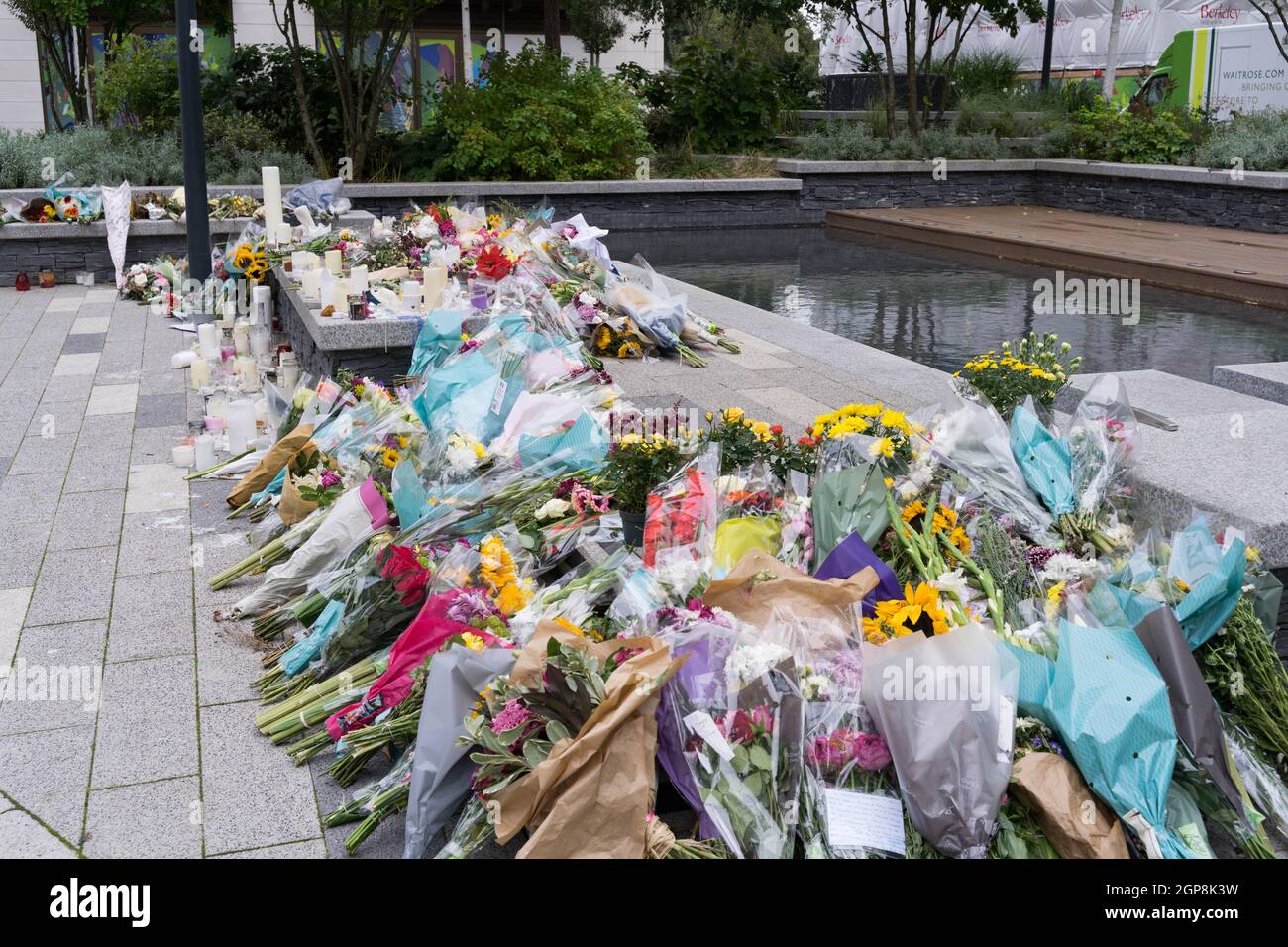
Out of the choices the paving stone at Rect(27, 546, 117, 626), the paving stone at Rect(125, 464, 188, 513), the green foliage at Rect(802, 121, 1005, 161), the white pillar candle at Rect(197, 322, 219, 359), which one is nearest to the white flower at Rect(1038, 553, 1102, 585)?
the paving stone at Rect(27, 546, 117, 626)

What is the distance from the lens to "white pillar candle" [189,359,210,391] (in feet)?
23.5

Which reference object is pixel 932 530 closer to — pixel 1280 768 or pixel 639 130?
pixel 1280 768

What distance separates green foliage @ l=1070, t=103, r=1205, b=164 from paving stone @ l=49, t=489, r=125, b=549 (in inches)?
576

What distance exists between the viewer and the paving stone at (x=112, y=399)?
22.7ft

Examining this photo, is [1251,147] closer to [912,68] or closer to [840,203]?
[840,203]

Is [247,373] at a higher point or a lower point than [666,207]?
lower

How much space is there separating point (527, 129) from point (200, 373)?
9.16 m

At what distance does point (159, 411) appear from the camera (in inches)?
273

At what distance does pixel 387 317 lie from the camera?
627 centimetres

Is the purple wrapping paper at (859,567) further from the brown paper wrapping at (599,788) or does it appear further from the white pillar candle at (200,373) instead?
the white pillar candle at (200,373)

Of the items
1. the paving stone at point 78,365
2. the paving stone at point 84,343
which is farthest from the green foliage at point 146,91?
the paving stone at point 78,365

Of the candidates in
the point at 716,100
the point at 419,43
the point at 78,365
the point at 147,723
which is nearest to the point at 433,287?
the point at 78,365

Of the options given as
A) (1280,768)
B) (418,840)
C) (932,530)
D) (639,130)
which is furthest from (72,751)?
(639,130)

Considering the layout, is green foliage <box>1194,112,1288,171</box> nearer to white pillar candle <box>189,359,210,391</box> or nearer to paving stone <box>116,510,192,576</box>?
white pillar candle <box>189,359,210,391</box>
